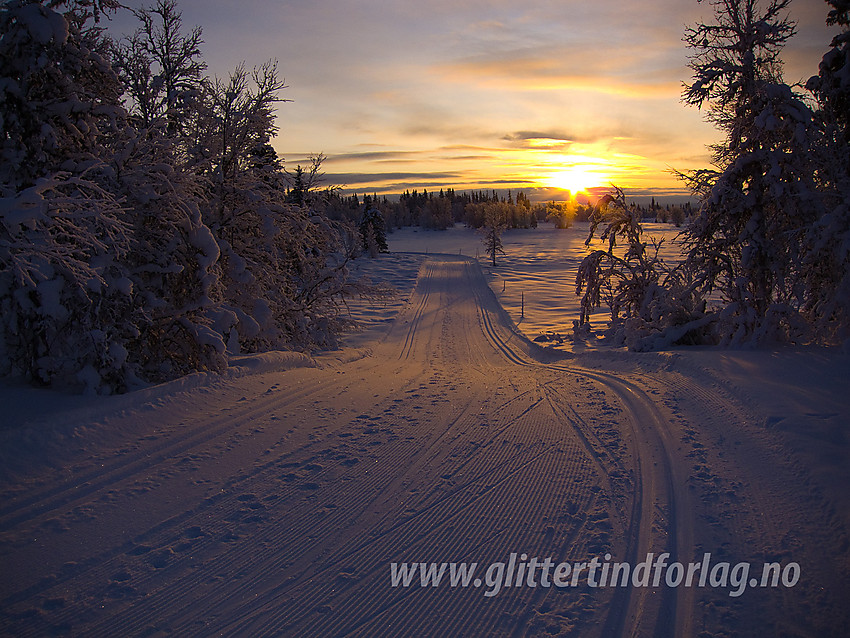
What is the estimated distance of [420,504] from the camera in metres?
4.78

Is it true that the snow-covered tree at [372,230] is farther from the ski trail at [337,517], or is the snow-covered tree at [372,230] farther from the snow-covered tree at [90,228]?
the ski trail at [337,517]

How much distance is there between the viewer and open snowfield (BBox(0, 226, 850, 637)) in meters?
3.41

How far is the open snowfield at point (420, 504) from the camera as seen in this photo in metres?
3.41

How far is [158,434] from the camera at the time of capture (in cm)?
617

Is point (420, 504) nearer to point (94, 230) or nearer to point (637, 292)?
point (94, 230)

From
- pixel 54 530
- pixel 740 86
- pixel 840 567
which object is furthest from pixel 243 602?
pixel 740 86

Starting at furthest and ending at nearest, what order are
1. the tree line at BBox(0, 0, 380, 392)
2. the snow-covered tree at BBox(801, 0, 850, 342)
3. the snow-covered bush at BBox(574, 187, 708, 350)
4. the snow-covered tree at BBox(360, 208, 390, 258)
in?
the snow-covered tree at BBox(360, 208, 390, 258)
the snow-covered bush at BBox(574, 187, 708, 350)
the snow-covered tree at BBox(801, 0, 850, 342)
the tree line at BBox(0, 0, 380, 392)

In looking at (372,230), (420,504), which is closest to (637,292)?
(420,504)

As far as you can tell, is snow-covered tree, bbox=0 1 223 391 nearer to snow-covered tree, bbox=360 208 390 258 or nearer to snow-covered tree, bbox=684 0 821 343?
snow-covered tree, bbox=684 0 821 343

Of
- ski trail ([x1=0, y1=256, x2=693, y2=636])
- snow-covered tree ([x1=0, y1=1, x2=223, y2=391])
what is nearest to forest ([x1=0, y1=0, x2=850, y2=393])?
snow-covered tree ([x1=0, y1=1, x2=223, y2=391])

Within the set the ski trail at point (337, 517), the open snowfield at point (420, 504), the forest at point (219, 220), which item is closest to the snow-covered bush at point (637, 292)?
the forest at point (219, 220)

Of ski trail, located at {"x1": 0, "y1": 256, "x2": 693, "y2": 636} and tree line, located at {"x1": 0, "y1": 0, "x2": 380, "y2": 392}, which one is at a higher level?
tree line, located at {"x1": 0, "y1": 0, "x2": 380, "y2": 392}

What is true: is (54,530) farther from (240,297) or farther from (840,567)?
(240,297)

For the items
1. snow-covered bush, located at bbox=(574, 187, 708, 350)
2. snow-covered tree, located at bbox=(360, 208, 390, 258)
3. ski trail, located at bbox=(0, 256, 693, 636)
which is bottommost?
ski trail, located at bbox=(0, 256, 693, 636)
